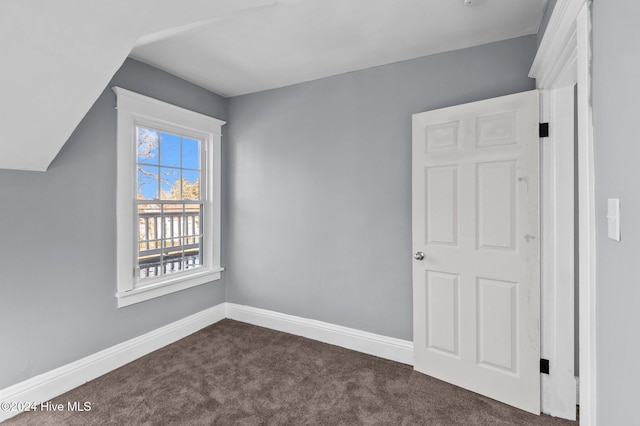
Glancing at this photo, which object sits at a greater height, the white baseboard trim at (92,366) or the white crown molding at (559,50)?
the white crown molding at (559,50)

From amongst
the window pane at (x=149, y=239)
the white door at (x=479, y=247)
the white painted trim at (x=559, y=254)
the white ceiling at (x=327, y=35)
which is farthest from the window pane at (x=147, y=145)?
the white painted trim at (x=559, y=254)

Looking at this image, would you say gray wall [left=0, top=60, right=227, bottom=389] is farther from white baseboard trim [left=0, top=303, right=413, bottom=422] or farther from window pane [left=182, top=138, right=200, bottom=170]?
window pane [left=182, top=138, right=200, bottom=170]

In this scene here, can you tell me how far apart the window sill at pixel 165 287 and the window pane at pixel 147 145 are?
45.3 inches

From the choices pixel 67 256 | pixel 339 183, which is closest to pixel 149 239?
pixel 67 256

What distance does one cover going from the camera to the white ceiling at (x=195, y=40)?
4.73 ft

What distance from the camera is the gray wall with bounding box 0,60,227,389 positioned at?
2002mm

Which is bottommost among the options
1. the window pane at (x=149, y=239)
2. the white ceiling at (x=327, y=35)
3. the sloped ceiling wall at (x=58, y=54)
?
the window pane at (x=149, y=239)

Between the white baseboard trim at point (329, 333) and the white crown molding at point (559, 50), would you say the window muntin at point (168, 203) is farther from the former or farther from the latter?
the white crown molding at point (559, 50)

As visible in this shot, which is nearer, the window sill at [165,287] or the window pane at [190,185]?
the window sill at [165,287]

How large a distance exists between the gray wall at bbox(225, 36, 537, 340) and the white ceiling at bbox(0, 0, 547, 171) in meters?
0.20

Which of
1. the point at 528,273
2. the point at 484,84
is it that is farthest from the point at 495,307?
the point at 484,84

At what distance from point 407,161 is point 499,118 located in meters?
0.73

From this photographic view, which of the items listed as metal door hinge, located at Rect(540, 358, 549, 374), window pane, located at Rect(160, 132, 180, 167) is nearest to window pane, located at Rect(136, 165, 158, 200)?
window pane, located at Rect(160, 132, 180, 167)

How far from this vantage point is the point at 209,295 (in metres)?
3.41
